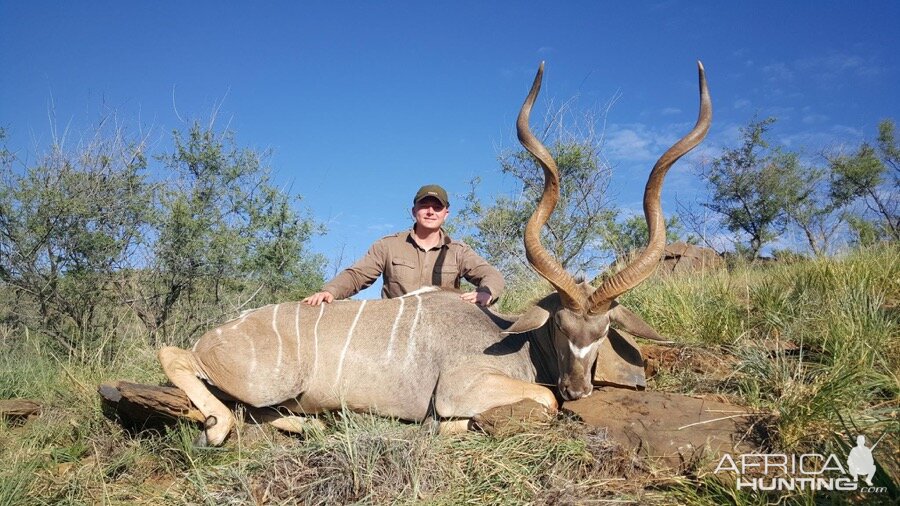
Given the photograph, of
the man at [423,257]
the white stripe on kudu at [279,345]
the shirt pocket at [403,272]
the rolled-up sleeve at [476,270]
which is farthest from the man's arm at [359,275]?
the rolled-up sleeve at [476,270]

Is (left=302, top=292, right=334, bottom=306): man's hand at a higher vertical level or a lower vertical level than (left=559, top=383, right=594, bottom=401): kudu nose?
higher

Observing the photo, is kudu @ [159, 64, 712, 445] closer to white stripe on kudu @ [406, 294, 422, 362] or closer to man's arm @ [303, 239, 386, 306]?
white stripe on kudu @ [406, 294, 422, 362]

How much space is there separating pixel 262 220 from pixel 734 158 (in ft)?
41.7

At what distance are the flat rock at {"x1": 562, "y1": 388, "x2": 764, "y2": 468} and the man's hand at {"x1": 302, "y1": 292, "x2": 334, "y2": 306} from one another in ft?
6.26

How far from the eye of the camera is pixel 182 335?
23.1ft

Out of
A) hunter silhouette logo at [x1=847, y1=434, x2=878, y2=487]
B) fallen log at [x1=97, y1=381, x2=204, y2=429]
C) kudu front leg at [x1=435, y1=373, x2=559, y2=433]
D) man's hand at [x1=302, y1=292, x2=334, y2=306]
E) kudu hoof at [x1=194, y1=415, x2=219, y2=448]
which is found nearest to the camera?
hunter silhouette logo at [x1=847, y1=434, x2=878, y2=487]

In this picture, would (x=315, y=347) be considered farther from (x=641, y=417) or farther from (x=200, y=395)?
Answer: (x=641, y=417)

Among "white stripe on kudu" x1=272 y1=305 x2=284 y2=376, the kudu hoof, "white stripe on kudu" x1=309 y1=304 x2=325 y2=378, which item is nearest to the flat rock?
"white stripe on kudu" x1=309 y1=304 x2=325 y2=378

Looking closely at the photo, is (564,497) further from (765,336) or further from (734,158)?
(734,158)

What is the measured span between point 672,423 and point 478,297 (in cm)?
175

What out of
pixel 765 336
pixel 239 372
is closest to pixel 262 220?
pixel 239 372

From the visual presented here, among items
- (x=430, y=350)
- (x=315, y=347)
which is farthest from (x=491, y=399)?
(x=315, y=347)

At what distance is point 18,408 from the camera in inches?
160

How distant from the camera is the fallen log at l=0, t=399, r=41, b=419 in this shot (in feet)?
13.1
